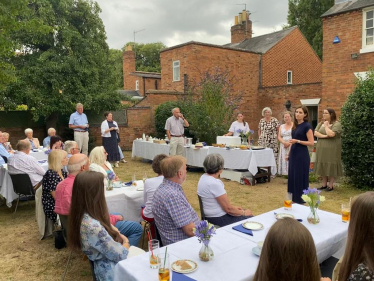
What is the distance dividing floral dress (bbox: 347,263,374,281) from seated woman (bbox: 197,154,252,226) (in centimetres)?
180

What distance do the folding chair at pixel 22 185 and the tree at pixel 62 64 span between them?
7.19 meters


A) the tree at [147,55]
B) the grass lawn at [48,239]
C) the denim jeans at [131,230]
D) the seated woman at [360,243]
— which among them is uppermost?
the tree at [147,55]

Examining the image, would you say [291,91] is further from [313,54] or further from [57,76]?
A: [57,76]

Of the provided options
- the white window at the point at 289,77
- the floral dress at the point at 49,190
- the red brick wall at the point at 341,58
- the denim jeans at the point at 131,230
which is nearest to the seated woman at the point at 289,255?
the denim jeans at the point at 131,230

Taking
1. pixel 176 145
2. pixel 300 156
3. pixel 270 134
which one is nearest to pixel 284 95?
pixel 270 134

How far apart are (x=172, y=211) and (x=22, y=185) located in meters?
3.56

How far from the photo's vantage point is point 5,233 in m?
4.83

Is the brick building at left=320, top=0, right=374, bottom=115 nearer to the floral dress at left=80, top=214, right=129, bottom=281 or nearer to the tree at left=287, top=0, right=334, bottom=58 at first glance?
the floral dress at left=80, top=214, right=129, bottom=281

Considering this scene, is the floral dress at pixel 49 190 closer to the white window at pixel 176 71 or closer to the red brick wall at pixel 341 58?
the red brick wall at pixel 341 58

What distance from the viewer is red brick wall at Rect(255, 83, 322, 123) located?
14.6m

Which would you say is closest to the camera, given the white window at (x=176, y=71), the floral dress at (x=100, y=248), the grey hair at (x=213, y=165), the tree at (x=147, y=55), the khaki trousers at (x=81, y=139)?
the floral dress at (x=100, y=248)

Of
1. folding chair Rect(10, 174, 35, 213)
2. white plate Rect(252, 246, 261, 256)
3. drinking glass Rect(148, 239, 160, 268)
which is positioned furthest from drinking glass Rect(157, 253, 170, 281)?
folding chair Rect(10, 174, 35, 213)

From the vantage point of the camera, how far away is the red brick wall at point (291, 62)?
707 inches

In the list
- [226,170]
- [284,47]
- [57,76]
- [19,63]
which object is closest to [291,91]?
[284,47]
